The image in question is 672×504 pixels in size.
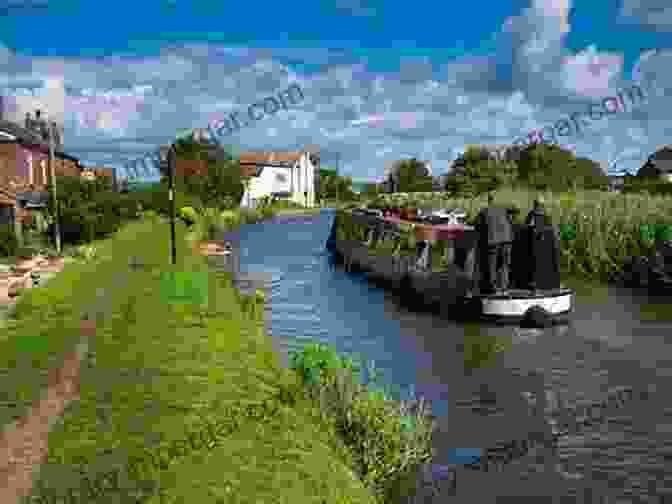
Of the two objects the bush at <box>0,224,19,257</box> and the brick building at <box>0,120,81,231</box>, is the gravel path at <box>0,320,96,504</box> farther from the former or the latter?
the brick building at <box>0,120,81,231</box>

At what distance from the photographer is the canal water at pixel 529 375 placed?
8039 mm

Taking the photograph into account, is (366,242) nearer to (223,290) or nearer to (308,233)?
(223,290)

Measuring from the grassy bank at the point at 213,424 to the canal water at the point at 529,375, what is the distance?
124 centimetres

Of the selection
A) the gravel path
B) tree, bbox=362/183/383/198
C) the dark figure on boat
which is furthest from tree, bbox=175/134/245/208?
the gravel path

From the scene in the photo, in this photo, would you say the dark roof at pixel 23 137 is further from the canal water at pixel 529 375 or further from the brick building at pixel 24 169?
the canal water at pixel 529 375

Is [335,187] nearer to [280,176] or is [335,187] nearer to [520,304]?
[280,176]

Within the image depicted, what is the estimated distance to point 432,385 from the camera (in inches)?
468

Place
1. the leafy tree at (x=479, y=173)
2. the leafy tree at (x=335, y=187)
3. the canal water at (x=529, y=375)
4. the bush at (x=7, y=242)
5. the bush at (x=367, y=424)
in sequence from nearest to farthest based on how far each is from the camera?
the bush at (x=367, y=424) → the canal water at (x=529, y=375) → the bush at (x=7, y=242) → the leafy tree at (x=479, y=173) → the leafy tree at (x=335, y=187)

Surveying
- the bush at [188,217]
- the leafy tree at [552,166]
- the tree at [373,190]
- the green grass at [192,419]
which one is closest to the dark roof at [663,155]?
the leafy tree at [552,166]

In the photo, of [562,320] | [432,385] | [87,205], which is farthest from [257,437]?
[87,205]

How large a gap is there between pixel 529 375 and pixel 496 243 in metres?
5.47

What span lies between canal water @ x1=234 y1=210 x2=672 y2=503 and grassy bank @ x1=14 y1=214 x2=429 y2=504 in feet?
4.06

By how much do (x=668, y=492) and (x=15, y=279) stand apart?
17824 millimetres

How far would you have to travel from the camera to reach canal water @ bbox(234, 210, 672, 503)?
Answer: 8.04 meters
